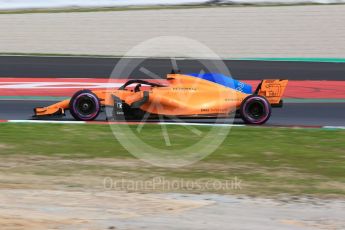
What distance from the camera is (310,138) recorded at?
433 inches

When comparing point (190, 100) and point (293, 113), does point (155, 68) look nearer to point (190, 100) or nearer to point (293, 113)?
point (293, 113)

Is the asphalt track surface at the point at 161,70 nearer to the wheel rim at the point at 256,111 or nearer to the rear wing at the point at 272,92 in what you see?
the rear wing at the point at 272,92

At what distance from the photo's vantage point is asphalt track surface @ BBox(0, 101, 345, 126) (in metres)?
13.1

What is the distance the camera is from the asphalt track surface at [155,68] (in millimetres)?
21062

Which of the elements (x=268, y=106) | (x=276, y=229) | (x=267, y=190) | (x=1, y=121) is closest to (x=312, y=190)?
(x=267, y=190)

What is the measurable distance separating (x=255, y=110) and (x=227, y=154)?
9.46ft

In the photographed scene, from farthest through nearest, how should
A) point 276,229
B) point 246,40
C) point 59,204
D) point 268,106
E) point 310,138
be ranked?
point 246,40 → point 268,106 → point 310,138 → point 59,204 → point 276,229

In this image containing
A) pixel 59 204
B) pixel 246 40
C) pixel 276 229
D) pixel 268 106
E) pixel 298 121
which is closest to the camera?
pixel 276 229

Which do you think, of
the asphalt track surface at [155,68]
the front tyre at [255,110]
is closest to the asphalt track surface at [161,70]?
the asphalt track surface at [155,68]

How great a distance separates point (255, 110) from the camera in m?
12.2

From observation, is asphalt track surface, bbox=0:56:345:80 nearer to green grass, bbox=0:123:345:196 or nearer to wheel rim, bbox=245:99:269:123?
wheel rim, bbox=245:99:269:123

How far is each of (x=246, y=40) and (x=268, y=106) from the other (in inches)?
577

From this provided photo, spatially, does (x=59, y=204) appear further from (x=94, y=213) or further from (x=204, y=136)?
(x=204, y=136)

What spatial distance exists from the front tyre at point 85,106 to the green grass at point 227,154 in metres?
0.55
